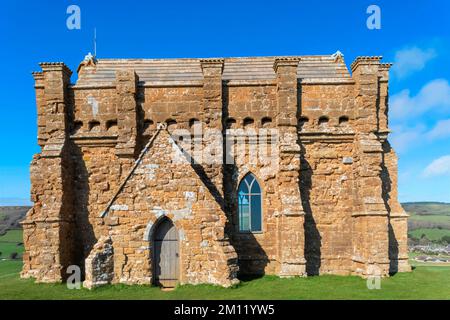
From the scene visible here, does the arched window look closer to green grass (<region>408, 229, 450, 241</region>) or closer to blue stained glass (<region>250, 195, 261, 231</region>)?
blue stained glass (<region>250, 195, 261, 231</region>)

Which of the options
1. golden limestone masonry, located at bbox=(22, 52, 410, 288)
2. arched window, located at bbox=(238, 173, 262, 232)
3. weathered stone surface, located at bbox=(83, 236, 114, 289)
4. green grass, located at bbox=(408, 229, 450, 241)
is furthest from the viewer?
green grass, located at bbox=(408, 229, 450, 241)

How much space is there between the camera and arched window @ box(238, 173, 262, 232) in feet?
50.2

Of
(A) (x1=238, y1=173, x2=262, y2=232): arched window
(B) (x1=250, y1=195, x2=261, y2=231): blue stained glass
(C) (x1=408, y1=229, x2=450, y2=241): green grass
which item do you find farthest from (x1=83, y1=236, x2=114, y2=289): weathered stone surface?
(C) (x1=408, y1=229, x2=450, y2=241): green grass

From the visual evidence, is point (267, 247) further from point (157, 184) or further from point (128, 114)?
point (128, 114)

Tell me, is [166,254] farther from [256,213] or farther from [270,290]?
[256,213]

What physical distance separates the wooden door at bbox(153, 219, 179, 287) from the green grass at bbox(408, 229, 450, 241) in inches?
1393

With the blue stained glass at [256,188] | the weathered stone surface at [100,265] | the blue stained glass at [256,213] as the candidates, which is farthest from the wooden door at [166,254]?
the blue stained glass at [256,188]

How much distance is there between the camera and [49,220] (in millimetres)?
13812

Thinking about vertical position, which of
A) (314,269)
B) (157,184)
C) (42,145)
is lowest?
(314,269)

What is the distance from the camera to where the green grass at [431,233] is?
3835 cm

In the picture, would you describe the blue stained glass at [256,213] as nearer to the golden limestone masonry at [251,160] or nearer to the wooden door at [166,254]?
the golden limestone masonry at [251,160]

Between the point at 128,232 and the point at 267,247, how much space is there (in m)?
6.22

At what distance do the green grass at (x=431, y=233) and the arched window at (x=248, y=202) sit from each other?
3171 cm
